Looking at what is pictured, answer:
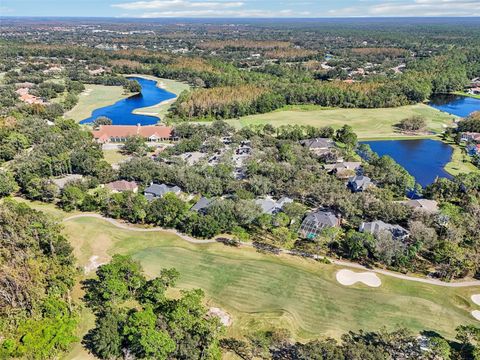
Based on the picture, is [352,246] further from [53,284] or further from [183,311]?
[53,284]

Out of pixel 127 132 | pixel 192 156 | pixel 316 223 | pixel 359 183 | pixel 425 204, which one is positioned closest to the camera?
pixel 316 223

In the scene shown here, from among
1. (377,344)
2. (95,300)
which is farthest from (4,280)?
(377,344)

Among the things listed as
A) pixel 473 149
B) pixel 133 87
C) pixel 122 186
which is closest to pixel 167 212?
pixel 122 186

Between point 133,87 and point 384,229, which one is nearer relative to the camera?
point 384,229

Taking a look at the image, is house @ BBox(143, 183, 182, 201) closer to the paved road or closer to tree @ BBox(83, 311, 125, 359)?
the paved road

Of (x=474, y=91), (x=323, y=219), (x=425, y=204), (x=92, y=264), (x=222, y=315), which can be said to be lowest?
(x=222, y=315)

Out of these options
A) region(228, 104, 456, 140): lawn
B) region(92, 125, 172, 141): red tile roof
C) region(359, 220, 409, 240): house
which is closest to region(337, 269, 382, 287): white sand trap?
region(359, 220, 409, 240): house

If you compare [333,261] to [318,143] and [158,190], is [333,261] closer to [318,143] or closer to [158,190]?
[158,190]
